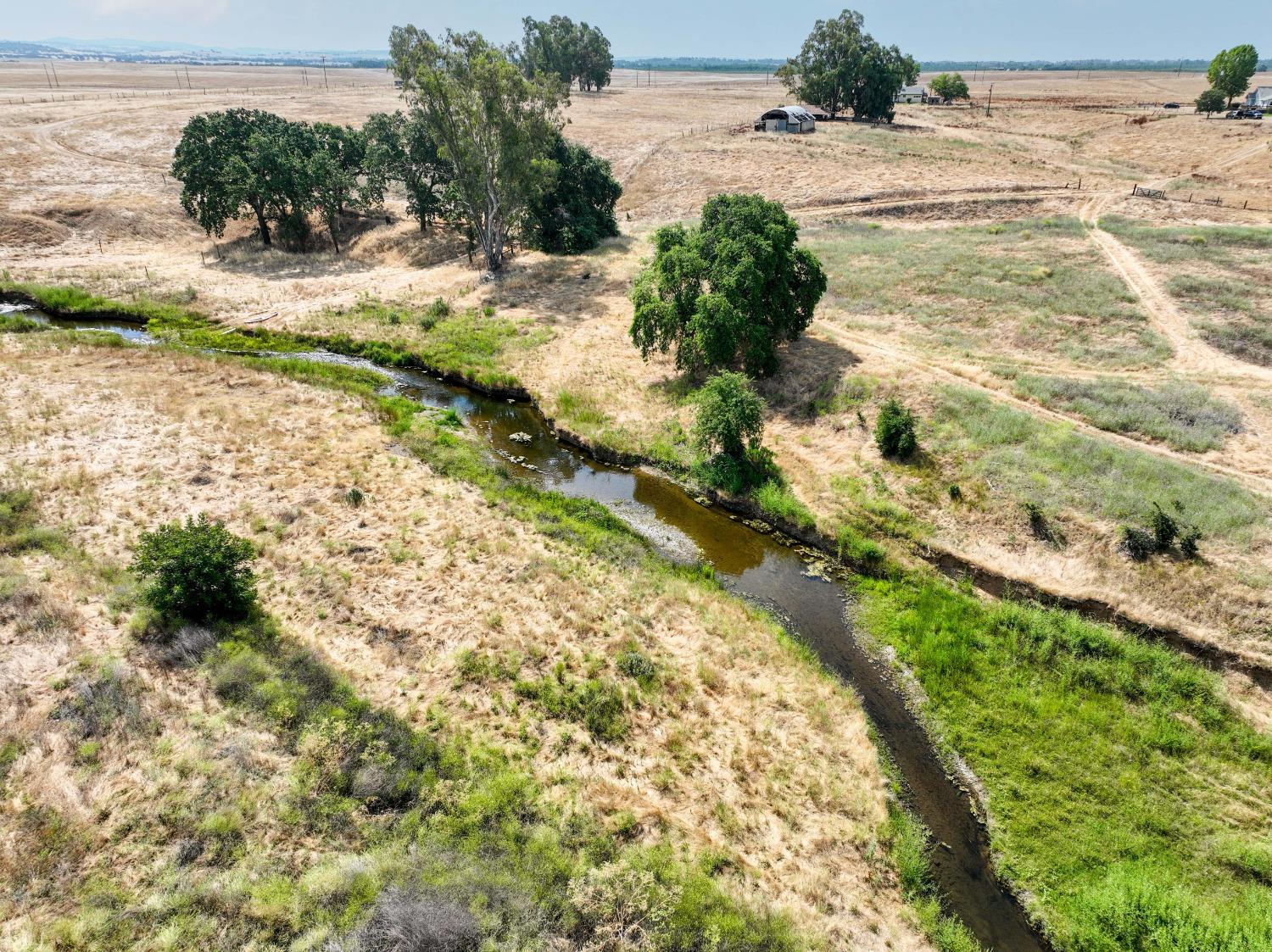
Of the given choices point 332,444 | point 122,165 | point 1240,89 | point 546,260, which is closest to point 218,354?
point 332,444

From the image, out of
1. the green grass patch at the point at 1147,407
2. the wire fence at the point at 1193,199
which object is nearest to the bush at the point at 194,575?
the green grass patch at the point at 1147,407

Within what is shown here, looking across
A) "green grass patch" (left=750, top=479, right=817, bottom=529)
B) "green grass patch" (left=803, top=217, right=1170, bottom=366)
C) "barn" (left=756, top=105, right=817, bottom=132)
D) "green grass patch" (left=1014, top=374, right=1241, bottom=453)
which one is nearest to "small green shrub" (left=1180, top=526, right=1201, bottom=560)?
"green grass patch" (left=1014, top=374, right=1241, bottom=453)

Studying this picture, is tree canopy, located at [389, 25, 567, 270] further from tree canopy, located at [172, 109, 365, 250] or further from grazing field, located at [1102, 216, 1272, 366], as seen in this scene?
grazing field, located at [1102, 216, 1272, 366]

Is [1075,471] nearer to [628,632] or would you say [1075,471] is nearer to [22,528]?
[628,632]

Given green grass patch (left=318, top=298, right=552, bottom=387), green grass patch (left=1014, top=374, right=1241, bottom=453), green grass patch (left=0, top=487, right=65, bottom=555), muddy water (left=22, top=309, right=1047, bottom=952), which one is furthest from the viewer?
green grass patch (left=318, top=298, right=552, bottom=387)

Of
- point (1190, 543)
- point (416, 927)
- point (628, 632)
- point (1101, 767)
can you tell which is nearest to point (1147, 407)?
point (1190, 543)

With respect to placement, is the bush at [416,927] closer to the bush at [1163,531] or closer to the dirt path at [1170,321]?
the bush at [1163,531]

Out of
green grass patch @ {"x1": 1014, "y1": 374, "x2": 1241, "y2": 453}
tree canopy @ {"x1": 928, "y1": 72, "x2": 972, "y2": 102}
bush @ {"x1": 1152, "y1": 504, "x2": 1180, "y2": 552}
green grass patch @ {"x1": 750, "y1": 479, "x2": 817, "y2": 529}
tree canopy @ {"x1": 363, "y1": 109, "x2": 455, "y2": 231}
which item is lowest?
green grass patch @ {"x1": 750, "y1": 479, "x2": 817, "y2": 529}
